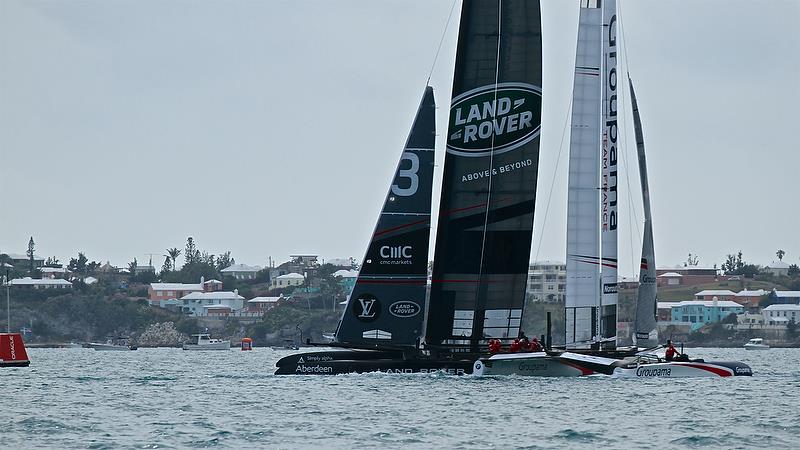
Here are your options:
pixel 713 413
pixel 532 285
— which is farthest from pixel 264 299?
pixel 713 413

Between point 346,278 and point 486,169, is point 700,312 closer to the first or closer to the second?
point 346,278

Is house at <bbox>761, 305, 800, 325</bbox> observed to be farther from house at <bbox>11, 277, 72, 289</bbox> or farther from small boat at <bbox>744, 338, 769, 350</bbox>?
house at <bbox>11, 277, 72, 289</bbox>

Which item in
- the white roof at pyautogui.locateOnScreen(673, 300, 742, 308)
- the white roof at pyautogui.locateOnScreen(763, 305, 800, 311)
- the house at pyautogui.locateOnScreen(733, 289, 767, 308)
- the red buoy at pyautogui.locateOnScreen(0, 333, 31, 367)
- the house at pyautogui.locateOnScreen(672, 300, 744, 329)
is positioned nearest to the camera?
the red buoy at pyautogui.locateOnScreen(0, 333, 31, 367)

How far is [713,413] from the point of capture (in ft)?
111

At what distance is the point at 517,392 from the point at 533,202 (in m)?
8.67

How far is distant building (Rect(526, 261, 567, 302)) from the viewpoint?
17525 cm

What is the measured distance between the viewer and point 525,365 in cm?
4209

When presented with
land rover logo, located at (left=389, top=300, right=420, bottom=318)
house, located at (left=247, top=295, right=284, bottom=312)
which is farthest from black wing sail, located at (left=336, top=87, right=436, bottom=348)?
house, located at (left=247, top=295, right=284, bottom=312)

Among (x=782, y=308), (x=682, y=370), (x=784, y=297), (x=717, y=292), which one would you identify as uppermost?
(x=717, y=292)

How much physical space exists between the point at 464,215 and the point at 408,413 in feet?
41.3

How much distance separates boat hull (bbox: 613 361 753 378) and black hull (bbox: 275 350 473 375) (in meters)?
4.65

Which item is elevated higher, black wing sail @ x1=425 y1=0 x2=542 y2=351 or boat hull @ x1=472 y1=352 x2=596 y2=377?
black wing sail @ x1=425 y1=0 x2=542 y2=351

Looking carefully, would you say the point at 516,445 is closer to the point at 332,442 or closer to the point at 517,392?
the point at 332,442

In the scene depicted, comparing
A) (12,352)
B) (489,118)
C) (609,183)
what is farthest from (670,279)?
(489,118)
